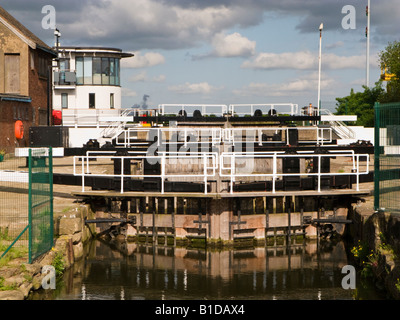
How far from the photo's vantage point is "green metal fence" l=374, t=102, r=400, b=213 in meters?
12.7

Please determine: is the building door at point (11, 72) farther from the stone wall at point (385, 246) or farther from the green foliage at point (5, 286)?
the stone wall at point (385, 246)

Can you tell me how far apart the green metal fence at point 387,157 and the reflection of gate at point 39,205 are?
770 centimetres

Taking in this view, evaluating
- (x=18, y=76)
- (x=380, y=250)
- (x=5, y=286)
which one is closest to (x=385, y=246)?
(x=380, y=250)

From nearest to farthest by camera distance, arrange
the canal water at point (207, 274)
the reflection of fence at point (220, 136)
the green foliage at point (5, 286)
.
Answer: the green foliage at point (5, 286) < the canal water at point (207, 274) < the reflection of fence at point (220, 136)

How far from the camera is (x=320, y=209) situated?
735 inches

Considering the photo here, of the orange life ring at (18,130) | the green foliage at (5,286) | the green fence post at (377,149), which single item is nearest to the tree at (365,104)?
the orange life ring at (18,130)

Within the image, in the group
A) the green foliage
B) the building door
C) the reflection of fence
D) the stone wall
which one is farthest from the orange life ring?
the stone wall

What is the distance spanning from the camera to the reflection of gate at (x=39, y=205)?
12.5 m

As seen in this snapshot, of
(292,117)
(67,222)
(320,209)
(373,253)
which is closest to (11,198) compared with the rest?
(67,222)

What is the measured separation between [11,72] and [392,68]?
31.0 meters

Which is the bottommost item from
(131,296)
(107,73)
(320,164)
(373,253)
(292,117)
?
(131,296)

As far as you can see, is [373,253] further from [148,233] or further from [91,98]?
[91,98]

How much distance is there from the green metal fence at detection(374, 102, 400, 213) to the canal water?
2081mm
